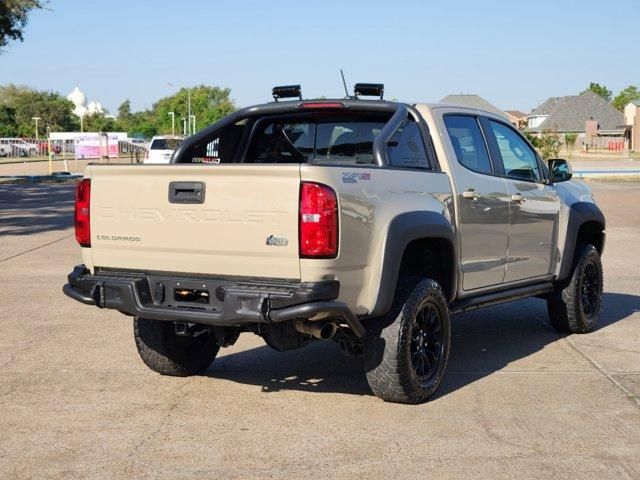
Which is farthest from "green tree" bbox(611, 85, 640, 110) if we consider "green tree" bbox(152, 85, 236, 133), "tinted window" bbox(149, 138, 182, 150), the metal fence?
"tinted window" bbox(149, 138, 182, 150)

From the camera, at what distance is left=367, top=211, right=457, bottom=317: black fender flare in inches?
226

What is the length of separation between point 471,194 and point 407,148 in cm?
59

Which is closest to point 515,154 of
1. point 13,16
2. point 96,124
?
point 13,16

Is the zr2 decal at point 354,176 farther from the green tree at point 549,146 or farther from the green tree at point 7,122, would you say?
the green tree at point 7,122

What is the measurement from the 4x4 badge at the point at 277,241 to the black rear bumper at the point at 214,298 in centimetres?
23

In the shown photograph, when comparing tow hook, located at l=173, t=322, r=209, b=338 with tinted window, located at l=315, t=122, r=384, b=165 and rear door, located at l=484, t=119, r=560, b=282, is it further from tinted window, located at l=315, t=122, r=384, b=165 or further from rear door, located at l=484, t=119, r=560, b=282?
rear door, located at l=484, t=119, r=560, b=282

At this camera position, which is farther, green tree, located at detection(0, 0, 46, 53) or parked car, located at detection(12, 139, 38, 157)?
parked car, located at detection(12, 139, 38, 157)

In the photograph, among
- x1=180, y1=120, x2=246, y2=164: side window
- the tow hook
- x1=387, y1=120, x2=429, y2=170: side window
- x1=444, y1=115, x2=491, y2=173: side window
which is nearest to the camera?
the tow hook

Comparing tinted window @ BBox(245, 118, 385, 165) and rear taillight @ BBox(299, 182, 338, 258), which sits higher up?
tinted window @ BBox(245, 118, 385, 165)

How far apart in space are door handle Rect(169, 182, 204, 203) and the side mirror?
356 centimetres

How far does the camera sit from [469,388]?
6.65 m

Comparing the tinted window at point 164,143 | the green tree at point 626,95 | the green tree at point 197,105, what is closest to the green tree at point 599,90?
the green tree at point 626,95

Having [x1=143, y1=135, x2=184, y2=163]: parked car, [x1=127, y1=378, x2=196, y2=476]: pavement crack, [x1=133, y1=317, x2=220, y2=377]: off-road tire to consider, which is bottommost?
[x1=127, y1=378, x2=196, y2=476]: pavement crack

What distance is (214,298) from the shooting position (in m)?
5.63
